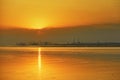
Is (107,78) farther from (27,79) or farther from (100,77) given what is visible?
(27,79)

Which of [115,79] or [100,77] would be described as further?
[100,77]

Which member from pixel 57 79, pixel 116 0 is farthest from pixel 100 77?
pixel 116 0

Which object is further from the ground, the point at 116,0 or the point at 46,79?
the point at 116,0

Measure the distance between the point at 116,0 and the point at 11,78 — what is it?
255 centimetres

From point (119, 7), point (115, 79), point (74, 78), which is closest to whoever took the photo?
point (119, 7)

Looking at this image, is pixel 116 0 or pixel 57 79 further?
pixel 57 79

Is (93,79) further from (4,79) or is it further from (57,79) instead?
(4,79)

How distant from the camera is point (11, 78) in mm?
4891

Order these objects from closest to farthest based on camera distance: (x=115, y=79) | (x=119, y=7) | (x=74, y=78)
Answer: (x=119, y=7)
(x=115, y=79)
(x=74, y=78)

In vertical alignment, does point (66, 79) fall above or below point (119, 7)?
below

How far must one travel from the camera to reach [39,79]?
486 centimetres

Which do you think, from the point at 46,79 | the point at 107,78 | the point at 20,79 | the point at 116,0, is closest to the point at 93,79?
the point at 107,78

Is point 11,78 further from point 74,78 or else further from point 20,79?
point 74,78

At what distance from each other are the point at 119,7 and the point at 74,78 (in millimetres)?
2457
